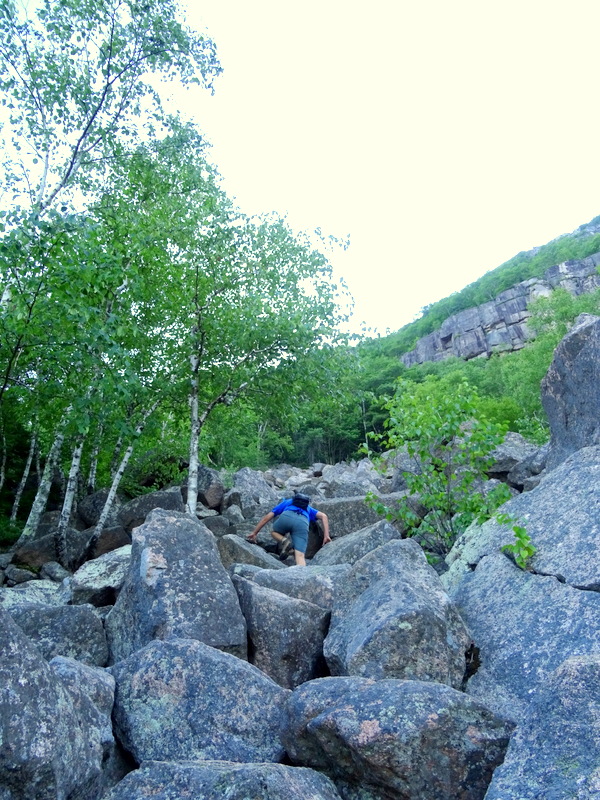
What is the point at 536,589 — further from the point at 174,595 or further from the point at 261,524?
the point at 261,524

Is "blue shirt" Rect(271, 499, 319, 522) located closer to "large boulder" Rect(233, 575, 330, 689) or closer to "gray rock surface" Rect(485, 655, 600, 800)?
"large boulder" Rect(233, 575, 330, 689)

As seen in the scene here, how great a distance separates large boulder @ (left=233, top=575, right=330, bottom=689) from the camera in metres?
5.31

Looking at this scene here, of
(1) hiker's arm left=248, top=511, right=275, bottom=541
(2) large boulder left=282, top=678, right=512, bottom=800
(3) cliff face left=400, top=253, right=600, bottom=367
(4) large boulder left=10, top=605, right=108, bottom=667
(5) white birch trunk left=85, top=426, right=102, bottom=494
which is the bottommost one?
(2) large boulder left=282, top=678, right=512, bottom=800

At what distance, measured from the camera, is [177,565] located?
5871 millimetres

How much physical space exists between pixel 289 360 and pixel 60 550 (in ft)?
22.7

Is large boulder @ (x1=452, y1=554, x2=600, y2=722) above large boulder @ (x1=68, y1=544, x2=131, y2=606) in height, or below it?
below

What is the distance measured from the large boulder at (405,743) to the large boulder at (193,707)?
42cm

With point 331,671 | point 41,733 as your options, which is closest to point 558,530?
point 331,671

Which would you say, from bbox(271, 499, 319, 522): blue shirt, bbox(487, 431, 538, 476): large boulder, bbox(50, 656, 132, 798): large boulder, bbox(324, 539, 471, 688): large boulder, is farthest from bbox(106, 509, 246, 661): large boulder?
bbox(487, 431, 538, 476): large boulder

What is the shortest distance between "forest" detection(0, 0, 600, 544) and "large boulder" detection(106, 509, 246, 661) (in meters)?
3.81

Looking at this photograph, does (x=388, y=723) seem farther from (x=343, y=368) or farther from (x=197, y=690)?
(x=343, y=368)

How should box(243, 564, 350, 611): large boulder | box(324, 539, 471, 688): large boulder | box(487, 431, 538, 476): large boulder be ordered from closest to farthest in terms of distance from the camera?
box(324, 539, 471, 688): large boulder
box(243, 564, 350, 611): large boulder
box(487, 431, 538, 476): large boulder

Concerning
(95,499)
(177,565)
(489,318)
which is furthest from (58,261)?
(489,318)

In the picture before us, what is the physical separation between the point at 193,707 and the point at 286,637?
1525 mm
